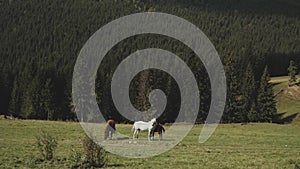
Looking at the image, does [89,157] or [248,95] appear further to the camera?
[248,95]

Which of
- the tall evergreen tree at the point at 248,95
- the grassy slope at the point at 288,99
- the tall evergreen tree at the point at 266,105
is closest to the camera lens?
the tall evergreen tree at the point at 266,105

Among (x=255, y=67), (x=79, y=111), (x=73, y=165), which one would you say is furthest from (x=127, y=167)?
(x=255, y=67)

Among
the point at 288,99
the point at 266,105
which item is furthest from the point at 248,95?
the point at 288,99

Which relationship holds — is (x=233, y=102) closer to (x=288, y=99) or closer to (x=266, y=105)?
(x=266, y=105)

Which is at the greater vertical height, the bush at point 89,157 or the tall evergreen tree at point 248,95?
the tall evergreen tree at point 248,95

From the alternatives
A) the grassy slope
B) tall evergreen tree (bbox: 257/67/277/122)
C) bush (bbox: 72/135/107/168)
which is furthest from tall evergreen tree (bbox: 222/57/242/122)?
bush (bbox: 72/135/107/168)

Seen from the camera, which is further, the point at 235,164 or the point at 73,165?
the point at 235,164

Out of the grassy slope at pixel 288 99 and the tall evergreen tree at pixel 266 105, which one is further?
the grassy slope at pixel 288 99

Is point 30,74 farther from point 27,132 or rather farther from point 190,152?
point 190,152

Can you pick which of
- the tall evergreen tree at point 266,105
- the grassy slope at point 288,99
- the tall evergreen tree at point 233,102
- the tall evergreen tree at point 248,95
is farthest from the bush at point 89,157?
the grassy slope at point 288,99

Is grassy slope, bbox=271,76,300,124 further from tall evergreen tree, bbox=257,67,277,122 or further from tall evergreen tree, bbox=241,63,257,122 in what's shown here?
tall evergreen tree, bbox=241,63,257,122

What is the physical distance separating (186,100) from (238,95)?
10.6m

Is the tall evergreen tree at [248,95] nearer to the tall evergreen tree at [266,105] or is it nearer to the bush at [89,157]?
the tall evergreen tree at [266,105]

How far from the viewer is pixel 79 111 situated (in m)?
79.2
